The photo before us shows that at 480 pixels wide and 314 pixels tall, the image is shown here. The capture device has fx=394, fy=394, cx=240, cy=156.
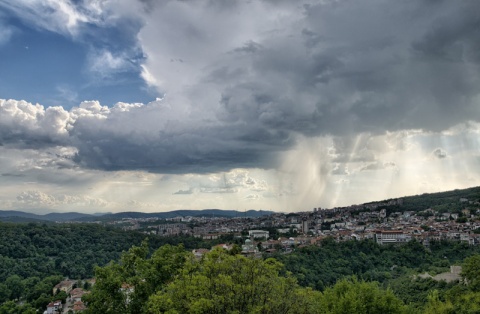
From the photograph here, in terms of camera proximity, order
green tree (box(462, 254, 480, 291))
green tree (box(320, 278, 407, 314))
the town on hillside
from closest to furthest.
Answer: green tree (box(320, 278, 407, 314)), green tree (box(462, 254, 480, 291)), the town on hillside

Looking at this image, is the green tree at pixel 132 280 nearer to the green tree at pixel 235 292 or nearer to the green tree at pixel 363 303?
the green tree at pixel 235 292

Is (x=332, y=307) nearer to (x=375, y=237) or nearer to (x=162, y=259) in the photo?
(x=162, y=259)

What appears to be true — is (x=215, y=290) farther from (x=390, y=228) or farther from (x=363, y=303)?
(x=390, y=228)

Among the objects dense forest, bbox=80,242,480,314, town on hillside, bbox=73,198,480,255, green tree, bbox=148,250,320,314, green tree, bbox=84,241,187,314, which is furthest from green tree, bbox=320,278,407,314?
town on hillside, bbox=73,198,480,255

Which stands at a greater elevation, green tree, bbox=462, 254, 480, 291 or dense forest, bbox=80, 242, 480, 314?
dense forest, bbox=80, 242, 480, 314

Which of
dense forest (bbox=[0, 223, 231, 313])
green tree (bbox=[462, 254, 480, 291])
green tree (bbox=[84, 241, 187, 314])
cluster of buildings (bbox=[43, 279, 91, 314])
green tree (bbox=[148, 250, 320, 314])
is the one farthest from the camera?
dense forest (bbox=[0, 223, 231, 313])

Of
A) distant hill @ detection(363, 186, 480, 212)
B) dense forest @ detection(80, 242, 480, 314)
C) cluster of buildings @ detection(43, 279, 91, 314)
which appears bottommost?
cluster of buildings @ detection(43, 279, 91, 314)

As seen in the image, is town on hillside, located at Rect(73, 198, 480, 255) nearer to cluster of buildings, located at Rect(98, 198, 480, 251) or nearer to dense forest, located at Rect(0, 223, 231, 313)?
cluster of buildings, located at Rect(98, 198, 480, 251)

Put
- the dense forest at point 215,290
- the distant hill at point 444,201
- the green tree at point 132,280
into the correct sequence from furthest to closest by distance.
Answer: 1. the distant hill at point 444,201
2. the green tree at point 132,280
3. the dense forest at point 215,290

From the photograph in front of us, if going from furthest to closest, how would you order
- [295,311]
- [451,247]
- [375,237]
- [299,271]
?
[375,237] < [451,247] < [299,271] < [295,311]

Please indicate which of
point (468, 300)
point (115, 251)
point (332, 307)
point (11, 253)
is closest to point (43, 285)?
point (11, 253)

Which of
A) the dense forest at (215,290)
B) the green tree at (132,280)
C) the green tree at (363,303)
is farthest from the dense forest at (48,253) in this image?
the green tree at (363,303)
